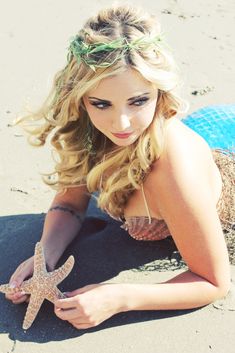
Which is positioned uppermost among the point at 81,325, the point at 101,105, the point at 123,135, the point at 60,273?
the point at 101,105

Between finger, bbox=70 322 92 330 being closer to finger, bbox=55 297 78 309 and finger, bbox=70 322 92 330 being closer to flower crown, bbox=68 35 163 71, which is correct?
finger, bbox=55 297 78 309

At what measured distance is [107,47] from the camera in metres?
2.25

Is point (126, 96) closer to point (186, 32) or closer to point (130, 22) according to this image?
point (130, 22)

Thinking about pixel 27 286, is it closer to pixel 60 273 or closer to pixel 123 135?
pixel 60 273

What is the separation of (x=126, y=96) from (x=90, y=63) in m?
0.19

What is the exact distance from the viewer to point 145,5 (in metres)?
6.01

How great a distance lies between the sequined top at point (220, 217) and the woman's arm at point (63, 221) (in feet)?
0.92

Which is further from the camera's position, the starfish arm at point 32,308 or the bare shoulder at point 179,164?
the starfish arm at point 32,308

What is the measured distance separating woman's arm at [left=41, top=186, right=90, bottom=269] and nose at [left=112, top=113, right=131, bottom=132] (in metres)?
0.76

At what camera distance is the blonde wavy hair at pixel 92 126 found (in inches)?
89.5

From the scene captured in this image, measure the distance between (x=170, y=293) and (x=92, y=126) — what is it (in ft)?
2.75

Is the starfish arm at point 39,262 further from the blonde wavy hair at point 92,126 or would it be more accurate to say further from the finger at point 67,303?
the blonde wavy hair at point 92,126

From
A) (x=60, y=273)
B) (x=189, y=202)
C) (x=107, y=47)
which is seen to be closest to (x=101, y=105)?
(x=107, y=47)

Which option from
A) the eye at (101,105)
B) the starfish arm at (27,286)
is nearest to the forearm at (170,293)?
the starfish arm at (27,286)
